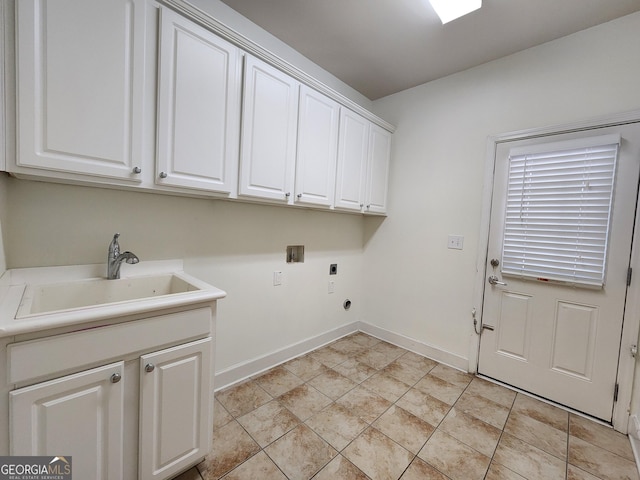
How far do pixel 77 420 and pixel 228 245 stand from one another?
1190 mm

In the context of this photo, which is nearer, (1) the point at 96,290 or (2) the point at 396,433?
(1) the point at 96,290

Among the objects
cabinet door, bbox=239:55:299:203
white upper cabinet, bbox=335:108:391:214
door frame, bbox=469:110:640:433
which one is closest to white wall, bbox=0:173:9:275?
cabinet door, bbox=239:55:299:203

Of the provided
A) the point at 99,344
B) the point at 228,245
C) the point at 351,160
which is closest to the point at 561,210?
the point at 351,160

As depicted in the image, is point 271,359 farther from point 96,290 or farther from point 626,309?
point 626,309

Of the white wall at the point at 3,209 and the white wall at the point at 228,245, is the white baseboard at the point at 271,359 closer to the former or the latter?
the white wall at the point at 228,245

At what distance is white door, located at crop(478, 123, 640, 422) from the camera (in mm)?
1745

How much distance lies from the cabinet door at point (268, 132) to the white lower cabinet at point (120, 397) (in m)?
0.91

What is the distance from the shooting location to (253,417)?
1.71 metres

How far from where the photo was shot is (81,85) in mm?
1105

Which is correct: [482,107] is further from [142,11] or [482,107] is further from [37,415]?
[37,415]

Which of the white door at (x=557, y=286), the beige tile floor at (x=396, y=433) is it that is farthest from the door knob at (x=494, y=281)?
the beige tile floor at (x=396, y=433)

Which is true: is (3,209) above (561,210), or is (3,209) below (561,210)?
below

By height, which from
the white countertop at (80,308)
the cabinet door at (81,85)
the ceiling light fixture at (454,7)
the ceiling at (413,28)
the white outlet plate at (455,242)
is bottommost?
the white countertop at (80,308)

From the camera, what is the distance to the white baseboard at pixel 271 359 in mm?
2004
